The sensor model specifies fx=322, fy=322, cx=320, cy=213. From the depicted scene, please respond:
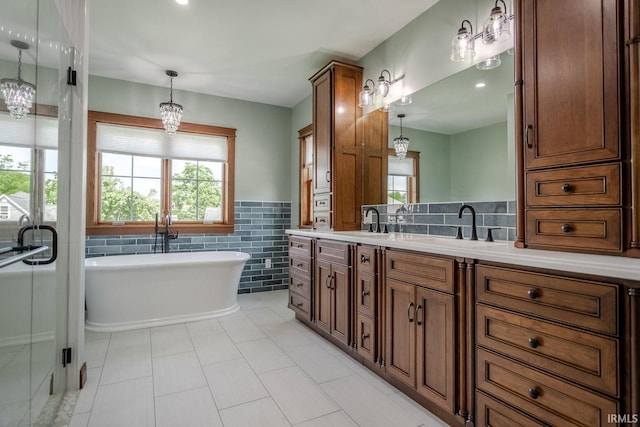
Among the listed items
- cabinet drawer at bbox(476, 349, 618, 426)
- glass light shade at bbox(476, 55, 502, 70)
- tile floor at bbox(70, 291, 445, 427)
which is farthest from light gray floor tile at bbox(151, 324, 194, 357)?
glass light shade at bbox(476, 55, 502, 70)

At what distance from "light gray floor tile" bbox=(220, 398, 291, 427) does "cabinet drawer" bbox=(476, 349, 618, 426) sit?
104 centimetres

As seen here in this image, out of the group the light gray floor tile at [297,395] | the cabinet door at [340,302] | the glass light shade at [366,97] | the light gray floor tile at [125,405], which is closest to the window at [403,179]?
the glass light shade at [366,97]

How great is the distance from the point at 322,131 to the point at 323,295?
171 cm

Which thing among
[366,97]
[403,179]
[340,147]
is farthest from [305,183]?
[403,179]

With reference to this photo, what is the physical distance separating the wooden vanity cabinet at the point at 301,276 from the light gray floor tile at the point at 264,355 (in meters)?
0.47

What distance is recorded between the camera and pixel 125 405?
1.86m

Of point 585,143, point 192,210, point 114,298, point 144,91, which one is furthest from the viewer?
point 192,210

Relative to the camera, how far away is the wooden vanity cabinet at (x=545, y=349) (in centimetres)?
106

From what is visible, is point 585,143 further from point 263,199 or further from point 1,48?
point 263,199

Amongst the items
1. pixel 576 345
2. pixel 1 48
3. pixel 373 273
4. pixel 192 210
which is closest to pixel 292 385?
pixel 373 273

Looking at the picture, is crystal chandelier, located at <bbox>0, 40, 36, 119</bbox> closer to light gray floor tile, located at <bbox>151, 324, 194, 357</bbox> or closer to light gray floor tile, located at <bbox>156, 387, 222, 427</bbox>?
light gray floor tile, located at <bbox>156, 387, 222, 427</bbox>

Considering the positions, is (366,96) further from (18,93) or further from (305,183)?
(18,93)

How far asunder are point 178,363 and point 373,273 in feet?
5.28

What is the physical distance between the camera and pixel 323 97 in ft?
11.3
